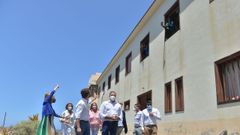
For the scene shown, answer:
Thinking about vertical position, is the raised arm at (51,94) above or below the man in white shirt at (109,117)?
above

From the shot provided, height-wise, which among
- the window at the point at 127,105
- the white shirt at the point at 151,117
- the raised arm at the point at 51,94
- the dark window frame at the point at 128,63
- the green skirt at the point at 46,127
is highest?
the dark window frame at the point at 128,63

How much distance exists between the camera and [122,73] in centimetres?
2189

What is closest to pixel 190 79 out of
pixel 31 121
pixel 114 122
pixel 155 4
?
pixel 114 122

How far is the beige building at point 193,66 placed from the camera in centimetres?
767

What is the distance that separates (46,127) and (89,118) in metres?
1.37

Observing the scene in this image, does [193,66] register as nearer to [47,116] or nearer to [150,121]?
[150,121]

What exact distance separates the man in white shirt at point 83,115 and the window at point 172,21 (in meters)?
6.35

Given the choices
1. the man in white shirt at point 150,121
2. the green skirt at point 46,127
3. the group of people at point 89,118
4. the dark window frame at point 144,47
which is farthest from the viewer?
the dark window frame at point 144,47

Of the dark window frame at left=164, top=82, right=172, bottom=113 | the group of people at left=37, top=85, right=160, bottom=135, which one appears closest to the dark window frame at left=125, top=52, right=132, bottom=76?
the dark window frame at left=164, top=82, right=172, bottom=113

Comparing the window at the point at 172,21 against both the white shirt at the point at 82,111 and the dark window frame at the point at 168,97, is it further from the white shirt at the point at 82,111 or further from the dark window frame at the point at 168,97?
the white shirt at the point at 82,111

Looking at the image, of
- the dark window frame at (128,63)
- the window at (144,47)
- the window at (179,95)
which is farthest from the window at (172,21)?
the dark window frame at (128,63)

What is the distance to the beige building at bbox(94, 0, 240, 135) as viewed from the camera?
7672 mm

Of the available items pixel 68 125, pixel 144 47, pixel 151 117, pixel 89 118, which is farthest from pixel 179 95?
pixel 144 47

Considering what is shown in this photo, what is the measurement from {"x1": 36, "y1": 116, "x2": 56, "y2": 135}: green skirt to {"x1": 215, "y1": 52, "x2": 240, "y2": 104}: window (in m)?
4.97
